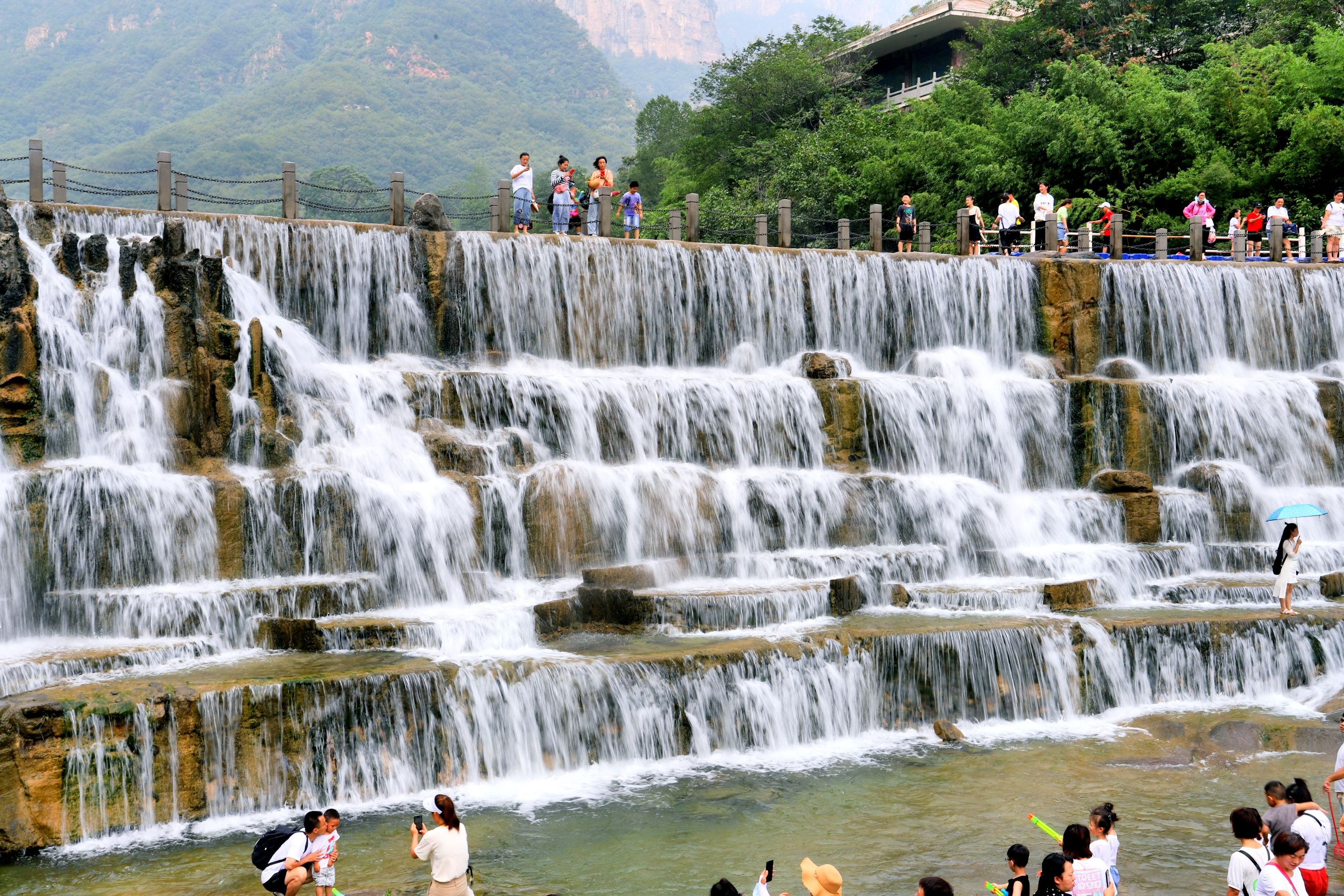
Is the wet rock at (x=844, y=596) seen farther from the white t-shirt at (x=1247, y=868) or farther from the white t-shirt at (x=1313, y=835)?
the white t-shirt at (x=1247, y=868)

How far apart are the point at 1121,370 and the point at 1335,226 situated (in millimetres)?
6525

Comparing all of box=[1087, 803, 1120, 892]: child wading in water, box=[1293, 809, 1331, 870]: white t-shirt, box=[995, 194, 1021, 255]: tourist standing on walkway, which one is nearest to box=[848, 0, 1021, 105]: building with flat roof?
box=[995, 194, 1021, 255]: tourist standing on walkway

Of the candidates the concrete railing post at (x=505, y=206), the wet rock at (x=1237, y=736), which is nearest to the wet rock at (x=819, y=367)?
the concrete railing post at (x=505, y=206)

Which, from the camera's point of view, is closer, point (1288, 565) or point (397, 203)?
point (1288, 565)

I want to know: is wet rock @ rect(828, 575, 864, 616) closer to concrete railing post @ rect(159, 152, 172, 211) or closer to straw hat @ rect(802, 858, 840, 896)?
straw hat @ rect(802, 858, 840, 896)

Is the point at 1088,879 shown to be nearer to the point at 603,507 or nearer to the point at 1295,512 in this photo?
the point at 1295,512

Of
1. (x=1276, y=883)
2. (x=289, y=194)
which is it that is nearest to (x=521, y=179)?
(x=289, y=194)

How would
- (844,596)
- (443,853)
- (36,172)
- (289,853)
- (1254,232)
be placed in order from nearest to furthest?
(443,853) < (289,853) < (844,596) < (36,172) < (1254,232)

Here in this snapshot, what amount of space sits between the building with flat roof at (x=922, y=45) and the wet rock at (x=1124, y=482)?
22540 mm

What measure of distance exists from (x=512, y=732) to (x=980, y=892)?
4.41m

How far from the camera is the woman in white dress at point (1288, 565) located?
44.8 ft

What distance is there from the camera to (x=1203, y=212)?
24688mm

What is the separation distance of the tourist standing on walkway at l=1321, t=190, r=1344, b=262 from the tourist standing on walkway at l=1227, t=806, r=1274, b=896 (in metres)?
20.9

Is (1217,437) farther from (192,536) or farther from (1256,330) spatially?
(192,536)
